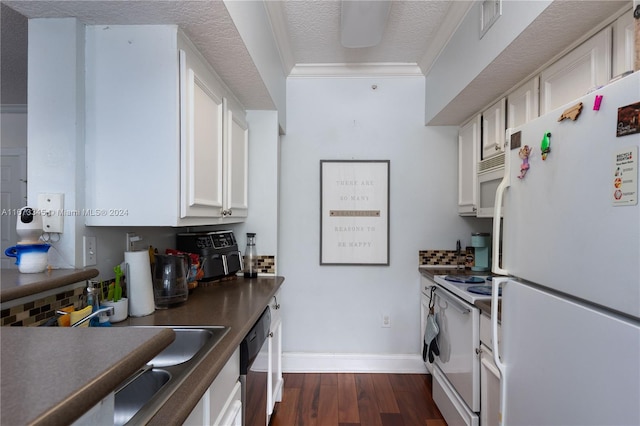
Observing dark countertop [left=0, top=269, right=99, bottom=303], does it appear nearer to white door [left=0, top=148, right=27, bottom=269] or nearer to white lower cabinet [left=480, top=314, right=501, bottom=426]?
white lower cabinet [left=480, top=314, right=501, bottom=426]

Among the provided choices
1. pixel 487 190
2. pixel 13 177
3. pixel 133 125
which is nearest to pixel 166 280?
pixel 133 125

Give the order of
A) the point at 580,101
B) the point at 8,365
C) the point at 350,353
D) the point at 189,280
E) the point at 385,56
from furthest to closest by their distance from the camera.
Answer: the point at 350,353 → the point at 385,56 → the point at 189,280 → the point at 580,101 → the point at 8,365

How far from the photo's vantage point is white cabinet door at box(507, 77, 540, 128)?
5.57 ft

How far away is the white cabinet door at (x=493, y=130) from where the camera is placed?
2.00m

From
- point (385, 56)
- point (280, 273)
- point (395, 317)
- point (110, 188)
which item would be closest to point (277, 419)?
point (280, 273)

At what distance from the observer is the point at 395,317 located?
8.81 feet

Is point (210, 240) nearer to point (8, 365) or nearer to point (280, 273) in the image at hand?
point (280, 273)

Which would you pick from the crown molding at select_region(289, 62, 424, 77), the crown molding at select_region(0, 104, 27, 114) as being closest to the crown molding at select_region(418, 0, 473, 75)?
the crown molding at select_region(289, 62, 424, 77)

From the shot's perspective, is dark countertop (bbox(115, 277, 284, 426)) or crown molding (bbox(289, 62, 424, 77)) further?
crown molding (bbox(289, 62, 424, 77))

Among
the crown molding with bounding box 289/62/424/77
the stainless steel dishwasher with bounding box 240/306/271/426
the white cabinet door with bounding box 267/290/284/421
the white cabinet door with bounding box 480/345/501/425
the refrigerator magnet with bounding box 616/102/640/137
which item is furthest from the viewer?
the crown molding with bounding box 289/62/424/77

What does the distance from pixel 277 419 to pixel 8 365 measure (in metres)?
1.95

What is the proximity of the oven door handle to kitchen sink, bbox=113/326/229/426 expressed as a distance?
4.31 feet

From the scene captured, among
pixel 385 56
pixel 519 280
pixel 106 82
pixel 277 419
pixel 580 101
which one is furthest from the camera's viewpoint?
pixel 385 56

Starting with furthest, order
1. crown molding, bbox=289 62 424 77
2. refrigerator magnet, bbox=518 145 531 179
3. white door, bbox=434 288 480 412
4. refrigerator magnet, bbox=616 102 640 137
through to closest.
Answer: crown molding, bbox=289 62 424 77, white door, bbox=434 288 480 412, refrigerator magnet, bbox=518 145 531 179, refrigerator magnet, bbox=616 102 640 137
